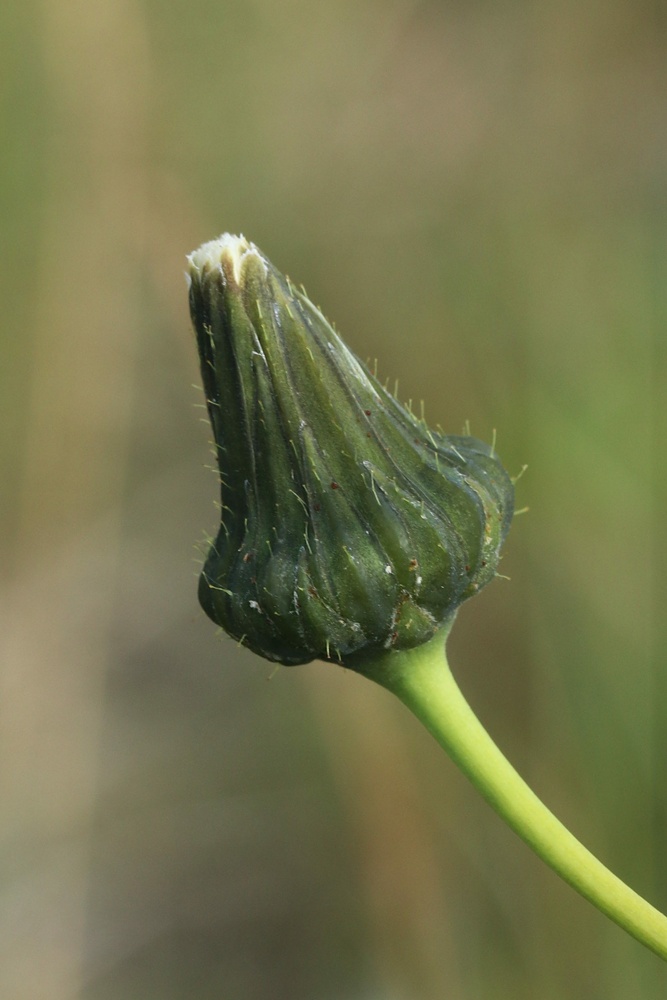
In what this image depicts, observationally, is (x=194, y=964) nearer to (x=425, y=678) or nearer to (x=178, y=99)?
(x=425, y=678)

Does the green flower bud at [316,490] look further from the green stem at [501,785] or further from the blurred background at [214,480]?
the blurred background at [214,480]

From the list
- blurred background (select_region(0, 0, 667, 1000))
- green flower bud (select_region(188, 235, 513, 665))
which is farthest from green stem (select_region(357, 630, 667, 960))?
blurred background (select_region(0, 0, 667, 1000))

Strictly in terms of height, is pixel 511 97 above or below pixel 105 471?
above

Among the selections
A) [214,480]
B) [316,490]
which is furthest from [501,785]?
[214,480]

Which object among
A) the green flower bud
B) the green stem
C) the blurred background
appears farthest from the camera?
the blurred background

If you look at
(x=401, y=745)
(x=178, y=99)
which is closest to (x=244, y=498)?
(x=401, y=745)

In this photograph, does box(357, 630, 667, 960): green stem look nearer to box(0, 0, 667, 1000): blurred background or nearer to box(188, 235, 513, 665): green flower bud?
box(188, 235, 513, 665): green flower bud
